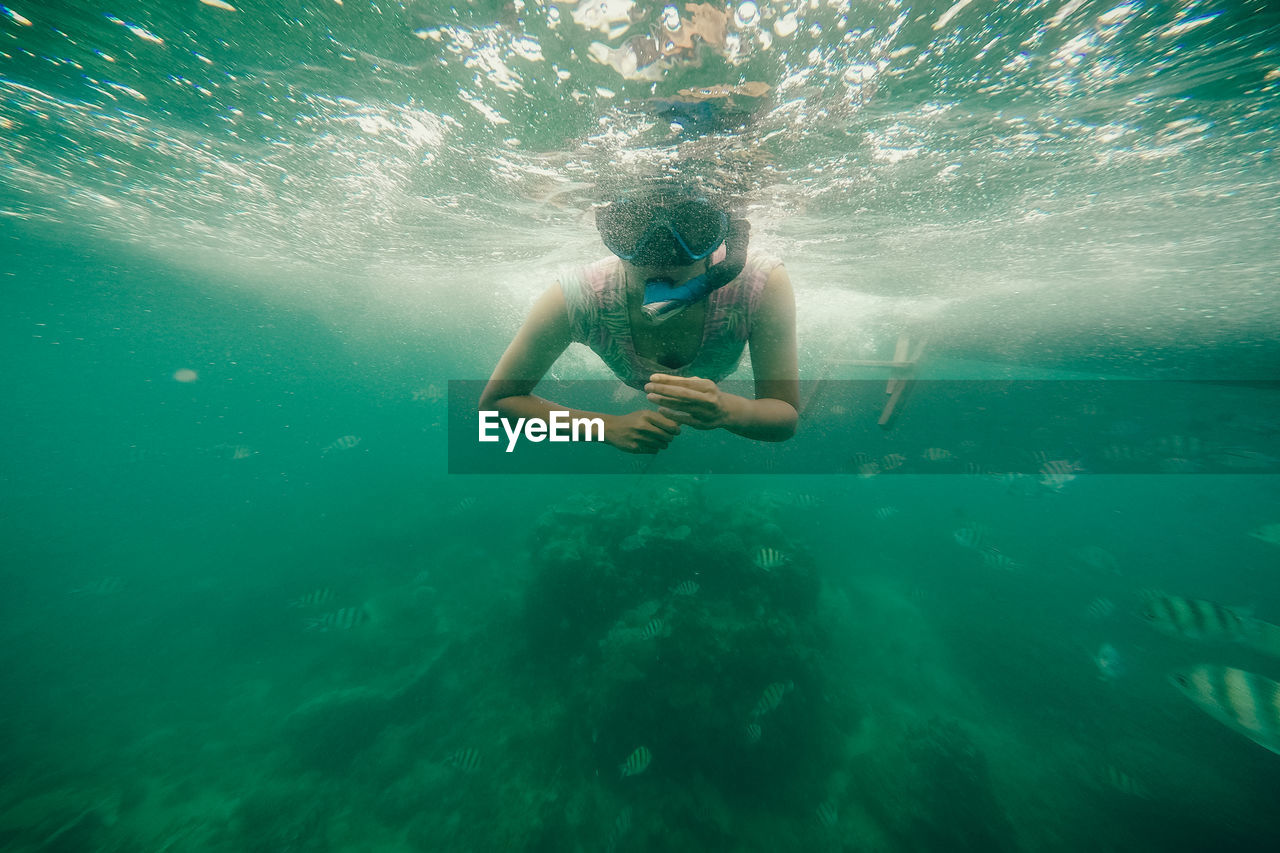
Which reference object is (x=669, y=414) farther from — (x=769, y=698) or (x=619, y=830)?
(x=619, y=830)

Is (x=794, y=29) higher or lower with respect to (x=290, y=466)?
higher

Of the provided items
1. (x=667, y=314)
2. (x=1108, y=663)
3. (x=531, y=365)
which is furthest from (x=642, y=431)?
(x=1108, y=663)

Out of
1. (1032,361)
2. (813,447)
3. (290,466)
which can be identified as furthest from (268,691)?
(290,466)

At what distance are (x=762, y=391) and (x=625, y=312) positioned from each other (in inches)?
35.4

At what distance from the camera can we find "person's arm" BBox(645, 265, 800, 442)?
164 cm

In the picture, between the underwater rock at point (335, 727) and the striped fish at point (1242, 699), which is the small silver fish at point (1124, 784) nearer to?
the striped fish at point (1242, 699)

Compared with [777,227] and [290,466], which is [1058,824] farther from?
[290,466]

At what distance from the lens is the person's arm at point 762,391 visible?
1641 mm

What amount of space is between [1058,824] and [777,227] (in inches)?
549

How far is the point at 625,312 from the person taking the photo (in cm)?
243

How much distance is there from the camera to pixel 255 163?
9.62 meters

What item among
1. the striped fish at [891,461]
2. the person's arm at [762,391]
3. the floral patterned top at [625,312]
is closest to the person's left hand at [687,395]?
the person's arm at [762,391]

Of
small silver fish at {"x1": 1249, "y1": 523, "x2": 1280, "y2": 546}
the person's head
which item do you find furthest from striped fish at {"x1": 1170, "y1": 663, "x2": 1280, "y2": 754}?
small silver fish at {"x1": 1249, "y1": 523, "x2": 1280, "y2": 546}

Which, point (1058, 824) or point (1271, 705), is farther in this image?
point (1058, 824)
